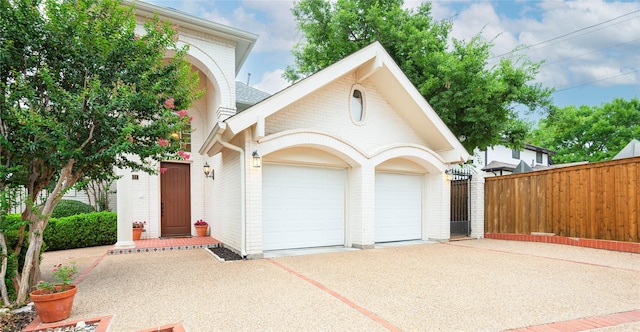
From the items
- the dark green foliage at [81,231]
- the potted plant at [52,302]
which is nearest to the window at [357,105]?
the potted plant at [52,302]

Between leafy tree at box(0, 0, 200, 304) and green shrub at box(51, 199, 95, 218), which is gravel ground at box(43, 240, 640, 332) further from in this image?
green shrub at box(51, 199, 95, 218)

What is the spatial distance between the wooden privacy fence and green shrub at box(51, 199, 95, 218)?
45.6 feet

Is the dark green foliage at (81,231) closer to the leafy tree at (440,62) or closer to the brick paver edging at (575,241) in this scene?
the leafy tree at (440,62)

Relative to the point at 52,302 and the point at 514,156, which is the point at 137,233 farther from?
the point at 514,156

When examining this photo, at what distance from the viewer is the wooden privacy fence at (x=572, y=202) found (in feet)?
25.2

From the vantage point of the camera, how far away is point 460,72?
11492mm

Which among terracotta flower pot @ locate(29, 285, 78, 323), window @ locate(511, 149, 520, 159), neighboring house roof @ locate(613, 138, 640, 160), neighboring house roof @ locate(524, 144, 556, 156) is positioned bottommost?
terracotta flower pot @ locate(29, 285, 78, 323)

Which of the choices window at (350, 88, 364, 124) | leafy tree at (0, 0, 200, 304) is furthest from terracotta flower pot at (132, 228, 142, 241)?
window at (350, 88, 364, 124)

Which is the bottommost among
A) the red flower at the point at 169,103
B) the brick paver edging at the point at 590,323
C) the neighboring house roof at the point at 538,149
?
the brick paver edging at the point at 590,323

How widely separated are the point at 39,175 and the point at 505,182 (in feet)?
39.3

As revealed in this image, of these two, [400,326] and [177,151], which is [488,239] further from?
[177,151]

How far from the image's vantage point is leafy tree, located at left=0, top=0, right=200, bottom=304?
4.19 m

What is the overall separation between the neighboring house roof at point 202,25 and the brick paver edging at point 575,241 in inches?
425

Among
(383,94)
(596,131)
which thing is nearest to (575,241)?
(383,94)
